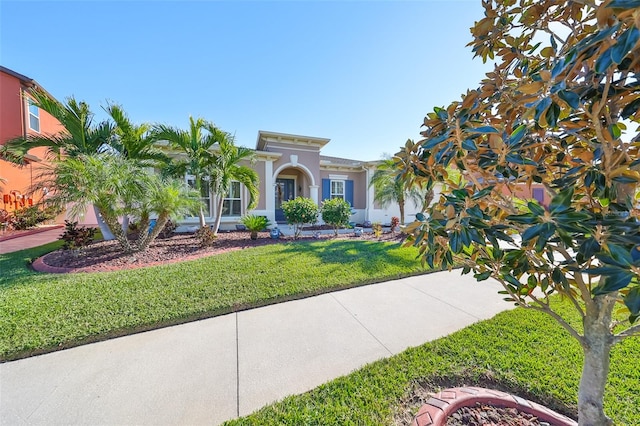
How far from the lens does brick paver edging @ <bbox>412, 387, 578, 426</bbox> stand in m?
1.79

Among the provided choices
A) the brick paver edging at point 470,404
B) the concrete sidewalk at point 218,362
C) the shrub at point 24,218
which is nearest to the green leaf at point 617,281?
the brick paver edging at point 470,404

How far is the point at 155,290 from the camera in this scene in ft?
13.9

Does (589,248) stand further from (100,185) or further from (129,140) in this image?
(129,140)

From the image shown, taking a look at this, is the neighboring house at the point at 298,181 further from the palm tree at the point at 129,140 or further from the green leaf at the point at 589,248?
the green leaf at the point at 589,248

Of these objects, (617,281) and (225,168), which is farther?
(225,168)

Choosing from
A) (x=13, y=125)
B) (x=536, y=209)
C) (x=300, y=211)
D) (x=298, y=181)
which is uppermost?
(x=13, y=125)

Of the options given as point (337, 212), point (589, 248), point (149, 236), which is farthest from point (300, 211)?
point (589, 248)

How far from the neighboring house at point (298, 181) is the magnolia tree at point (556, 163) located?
10120mm

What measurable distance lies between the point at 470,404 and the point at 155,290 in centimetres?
481

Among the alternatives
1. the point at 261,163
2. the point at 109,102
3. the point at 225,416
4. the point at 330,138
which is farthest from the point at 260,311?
the point at 330,138

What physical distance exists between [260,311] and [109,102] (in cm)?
850

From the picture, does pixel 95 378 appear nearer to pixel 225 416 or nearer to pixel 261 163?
pixel 225 416

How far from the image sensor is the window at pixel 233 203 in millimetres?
11742

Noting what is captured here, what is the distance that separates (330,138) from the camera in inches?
506
